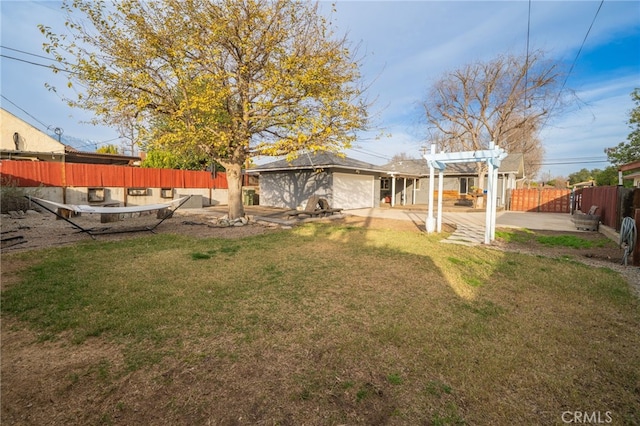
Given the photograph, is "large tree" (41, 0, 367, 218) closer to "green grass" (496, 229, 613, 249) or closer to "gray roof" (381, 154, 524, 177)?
"green grass" (496, 229, 613, 249)

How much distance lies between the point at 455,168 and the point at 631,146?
38.5 ft

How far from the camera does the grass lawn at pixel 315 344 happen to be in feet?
6.71

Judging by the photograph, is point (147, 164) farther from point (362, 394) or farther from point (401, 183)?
point (362, 394)

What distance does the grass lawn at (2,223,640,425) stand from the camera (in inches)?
80.5

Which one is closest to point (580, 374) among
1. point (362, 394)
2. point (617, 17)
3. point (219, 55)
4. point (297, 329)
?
point (362, 394)

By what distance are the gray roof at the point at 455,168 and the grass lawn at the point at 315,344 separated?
54.5 feet

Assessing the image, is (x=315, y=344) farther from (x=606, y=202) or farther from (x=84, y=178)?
(x=84, y=178)

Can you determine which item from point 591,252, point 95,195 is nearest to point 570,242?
point 591,252

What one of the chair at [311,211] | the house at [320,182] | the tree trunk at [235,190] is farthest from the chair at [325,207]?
the tree trunk at [235,190]

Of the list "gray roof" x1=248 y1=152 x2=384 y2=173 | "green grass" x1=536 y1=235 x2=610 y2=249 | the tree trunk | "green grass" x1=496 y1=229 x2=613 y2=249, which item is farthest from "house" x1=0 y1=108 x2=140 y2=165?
"green grass" x1=536 y1=235 x2=610 y2=249

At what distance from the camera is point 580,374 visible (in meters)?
2.48

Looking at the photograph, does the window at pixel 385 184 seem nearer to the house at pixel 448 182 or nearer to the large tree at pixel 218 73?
the house at pixel 448 182

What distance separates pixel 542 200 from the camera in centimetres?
1922

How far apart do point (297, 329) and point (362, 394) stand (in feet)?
3.69
